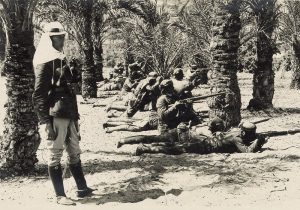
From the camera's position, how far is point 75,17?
619 inches

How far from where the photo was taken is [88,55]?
15.9 meters

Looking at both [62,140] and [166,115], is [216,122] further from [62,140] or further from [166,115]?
[62,140]

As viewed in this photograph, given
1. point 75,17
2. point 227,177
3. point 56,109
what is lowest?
point 227,177

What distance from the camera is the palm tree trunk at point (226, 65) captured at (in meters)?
9.16

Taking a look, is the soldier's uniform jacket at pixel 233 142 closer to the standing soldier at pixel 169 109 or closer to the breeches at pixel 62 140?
the standing soldier at pixel 169 109

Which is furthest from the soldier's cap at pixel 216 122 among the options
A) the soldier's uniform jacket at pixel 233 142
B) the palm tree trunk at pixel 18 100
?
the palm tree trunk at pixel 18 100

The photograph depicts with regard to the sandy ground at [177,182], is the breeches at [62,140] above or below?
above

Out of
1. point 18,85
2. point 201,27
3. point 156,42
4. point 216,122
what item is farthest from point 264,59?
point 18,85

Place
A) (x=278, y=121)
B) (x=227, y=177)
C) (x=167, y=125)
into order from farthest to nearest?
1. (x=278, y=121)
2. (x=167, y=125)
3. (x=227, y=177)

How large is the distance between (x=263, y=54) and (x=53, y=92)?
8.14 m

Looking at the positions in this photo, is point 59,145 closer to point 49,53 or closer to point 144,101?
point 49,53

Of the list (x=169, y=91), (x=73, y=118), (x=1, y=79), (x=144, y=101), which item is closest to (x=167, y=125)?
(x=169, y=91)

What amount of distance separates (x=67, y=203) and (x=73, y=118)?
893 mm

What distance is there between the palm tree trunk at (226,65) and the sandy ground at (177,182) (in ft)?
5.17
